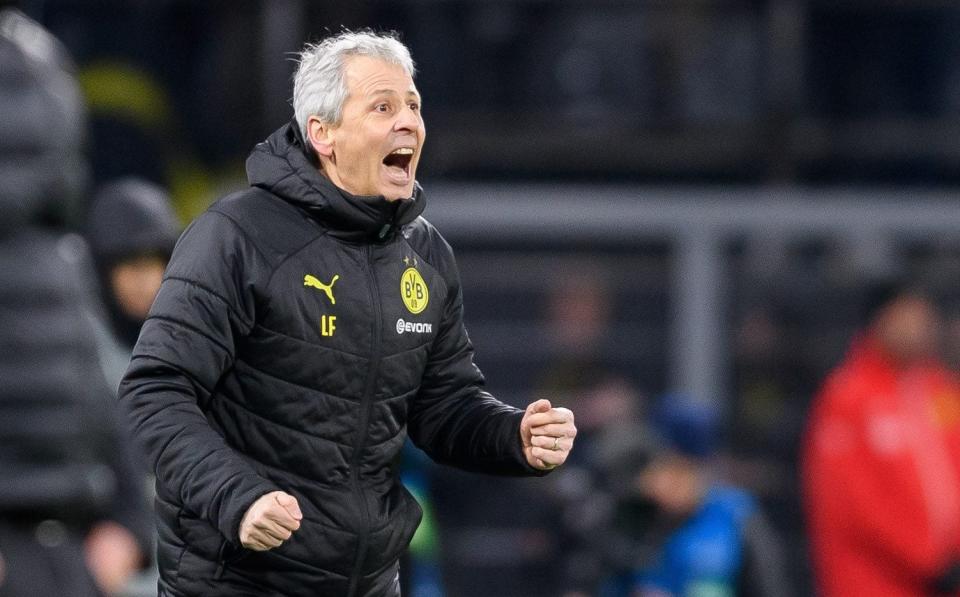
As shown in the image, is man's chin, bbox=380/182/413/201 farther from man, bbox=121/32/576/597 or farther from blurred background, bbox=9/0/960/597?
blurred background, bbox=9/0/960/597

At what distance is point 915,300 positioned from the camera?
8094 millimetres

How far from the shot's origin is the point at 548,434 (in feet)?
12.3

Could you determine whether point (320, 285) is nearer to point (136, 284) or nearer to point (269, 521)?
point (269, 521)

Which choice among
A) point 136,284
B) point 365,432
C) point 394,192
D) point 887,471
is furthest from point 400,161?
point 887,471

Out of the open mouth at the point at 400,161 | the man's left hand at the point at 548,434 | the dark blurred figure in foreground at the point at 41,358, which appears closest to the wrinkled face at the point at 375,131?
the open mouth at the point at 400,161

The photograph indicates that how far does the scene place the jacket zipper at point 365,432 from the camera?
148 inches

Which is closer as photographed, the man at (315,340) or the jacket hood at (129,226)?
the man at (315,340)

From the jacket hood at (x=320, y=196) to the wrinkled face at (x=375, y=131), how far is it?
0.03 meters

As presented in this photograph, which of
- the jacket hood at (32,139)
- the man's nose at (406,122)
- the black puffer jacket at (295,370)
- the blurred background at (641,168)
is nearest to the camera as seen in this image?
the black puffer jacket at (295,370)

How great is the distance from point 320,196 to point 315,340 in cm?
24

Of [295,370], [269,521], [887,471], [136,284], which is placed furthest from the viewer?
[887,471]

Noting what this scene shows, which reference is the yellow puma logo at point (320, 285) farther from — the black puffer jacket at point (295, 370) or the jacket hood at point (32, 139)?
the jacket hood at point (32, 139)

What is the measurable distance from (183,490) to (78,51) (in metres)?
5.98

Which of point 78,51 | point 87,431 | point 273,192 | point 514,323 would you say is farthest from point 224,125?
point 273,192
